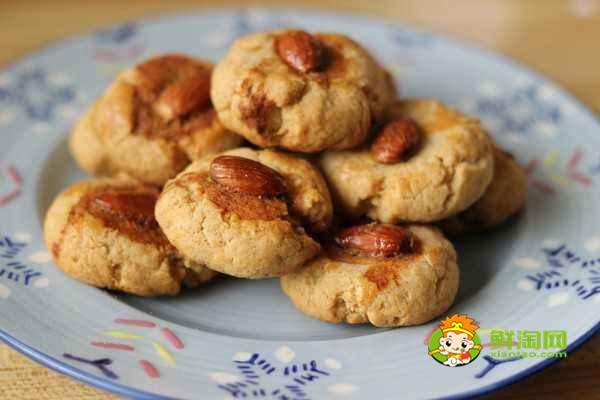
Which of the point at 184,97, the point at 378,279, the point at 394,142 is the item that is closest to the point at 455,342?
the point at 378,279

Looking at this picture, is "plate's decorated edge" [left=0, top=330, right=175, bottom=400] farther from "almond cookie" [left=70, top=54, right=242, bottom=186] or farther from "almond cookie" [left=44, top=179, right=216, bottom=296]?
"almond cookie" [left=70, top=54, right=242, bottom=186]

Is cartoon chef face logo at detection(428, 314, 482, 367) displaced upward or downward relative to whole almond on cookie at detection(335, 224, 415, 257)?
downward

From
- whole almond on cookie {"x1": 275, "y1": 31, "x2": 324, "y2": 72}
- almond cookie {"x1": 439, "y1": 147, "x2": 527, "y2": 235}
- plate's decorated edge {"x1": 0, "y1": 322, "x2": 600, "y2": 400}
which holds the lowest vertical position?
plate's decorated edge {"x1": 0, "y1": 322, "x2": 600, "y2": 400}

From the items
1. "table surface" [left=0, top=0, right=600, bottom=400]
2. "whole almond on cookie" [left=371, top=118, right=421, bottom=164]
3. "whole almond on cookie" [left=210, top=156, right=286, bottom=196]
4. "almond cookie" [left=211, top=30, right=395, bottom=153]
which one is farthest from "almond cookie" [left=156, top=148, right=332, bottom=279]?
"table surface" [left=0, top=0, right=600, bottom=400]

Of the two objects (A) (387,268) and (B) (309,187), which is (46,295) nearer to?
(B) (309,187)

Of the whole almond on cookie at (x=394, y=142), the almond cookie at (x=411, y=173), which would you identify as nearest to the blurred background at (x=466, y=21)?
the almond cookie at (x=411, y=173)
